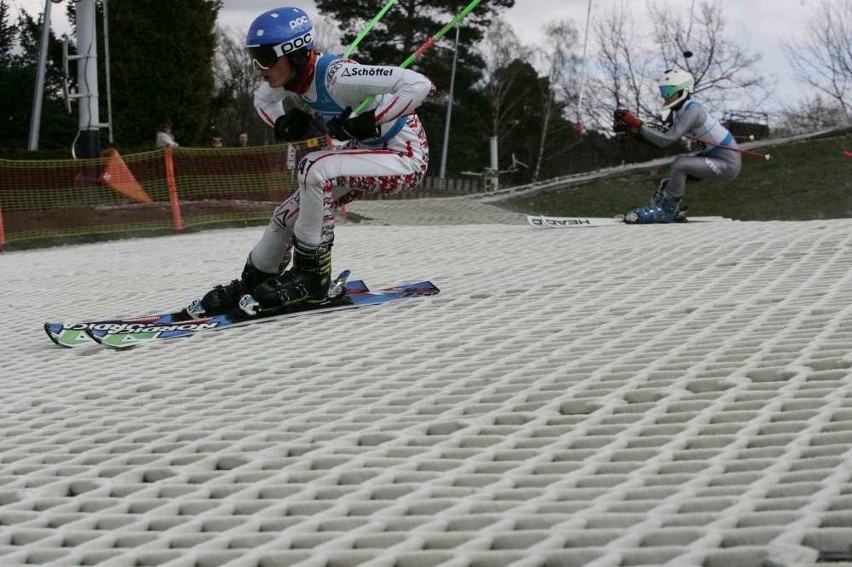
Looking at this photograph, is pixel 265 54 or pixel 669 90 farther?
pixel 669 90

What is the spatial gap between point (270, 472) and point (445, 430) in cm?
57

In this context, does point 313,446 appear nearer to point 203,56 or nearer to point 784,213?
point 784,213

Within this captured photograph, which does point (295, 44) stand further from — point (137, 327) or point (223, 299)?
point (137, 327)

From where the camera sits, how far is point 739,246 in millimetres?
7102

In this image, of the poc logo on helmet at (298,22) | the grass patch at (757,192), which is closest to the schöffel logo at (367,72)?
the poc logo on helmet at (298,22)

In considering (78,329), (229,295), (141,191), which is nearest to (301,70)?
(229,295)

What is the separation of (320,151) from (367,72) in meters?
0.43

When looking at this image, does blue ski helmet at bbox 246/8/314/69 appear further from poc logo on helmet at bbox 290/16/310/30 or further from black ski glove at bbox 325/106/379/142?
black ski glove at bbox 325/106/379/142

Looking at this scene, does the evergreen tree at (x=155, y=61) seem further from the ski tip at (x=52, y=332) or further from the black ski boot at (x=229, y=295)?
the ski tip at (x=52, y=332)

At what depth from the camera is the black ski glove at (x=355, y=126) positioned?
5156 mm

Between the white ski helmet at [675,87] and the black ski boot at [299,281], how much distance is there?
667 cm

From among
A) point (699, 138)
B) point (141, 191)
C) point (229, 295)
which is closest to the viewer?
point (229, 295)

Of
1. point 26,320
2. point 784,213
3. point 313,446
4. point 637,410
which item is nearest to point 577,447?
point 637,410

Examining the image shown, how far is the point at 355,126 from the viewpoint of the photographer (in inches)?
203
